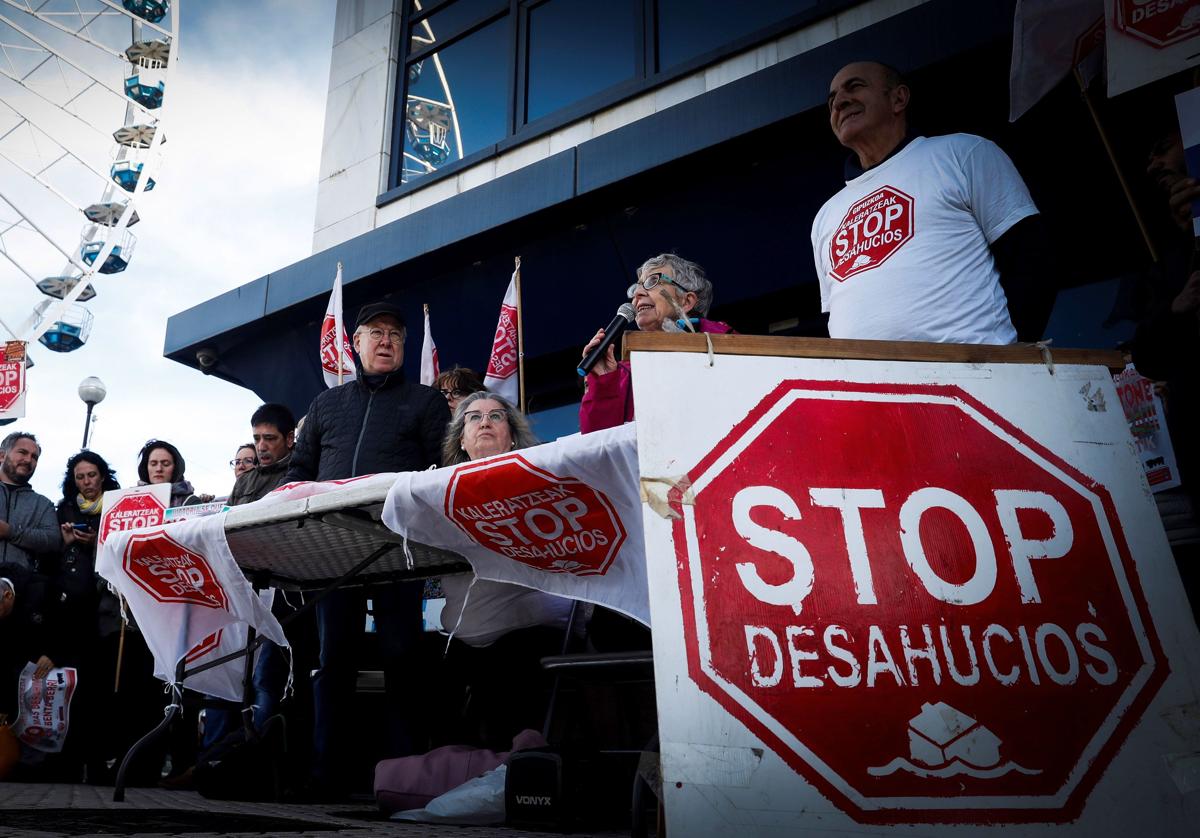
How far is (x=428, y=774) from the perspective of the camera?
2678 millimetres

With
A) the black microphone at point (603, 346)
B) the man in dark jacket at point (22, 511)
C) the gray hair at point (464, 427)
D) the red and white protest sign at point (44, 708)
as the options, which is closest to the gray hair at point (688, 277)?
the black microphone at point (603, 346)

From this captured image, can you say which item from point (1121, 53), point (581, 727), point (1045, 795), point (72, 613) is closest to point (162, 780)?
point (72, 613)

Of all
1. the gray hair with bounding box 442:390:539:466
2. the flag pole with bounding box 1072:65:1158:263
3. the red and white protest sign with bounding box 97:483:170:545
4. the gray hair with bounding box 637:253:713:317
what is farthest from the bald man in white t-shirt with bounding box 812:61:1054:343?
the red and white protest sign with bounding box 97:483:170:545

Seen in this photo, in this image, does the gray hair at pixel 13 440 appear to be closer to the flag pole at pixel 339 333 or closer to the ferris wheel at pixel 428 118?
the flag pole at pixel 339 333

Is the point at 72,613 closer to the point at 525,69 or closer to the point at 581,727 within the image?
the point at 581,727

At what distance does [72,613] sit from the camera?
16.7 feet

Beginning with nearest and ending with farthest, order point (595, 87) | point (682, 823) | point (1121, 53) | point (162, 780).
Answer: point (682, 823), point (1121, 53), point (162, 780), point (595, 87)

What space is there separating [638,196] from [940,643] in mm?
5458

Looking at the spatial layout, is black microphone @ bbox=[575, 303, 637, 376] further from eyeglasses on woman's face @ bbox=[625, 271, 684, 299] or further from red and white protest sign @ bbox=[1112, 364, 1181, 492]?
red and white protest sign @ bbox=[1112, 364, 1181, 492]

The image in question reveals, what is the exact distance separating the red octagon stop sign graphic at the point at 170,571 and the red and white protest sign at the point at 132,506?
3.84 feet

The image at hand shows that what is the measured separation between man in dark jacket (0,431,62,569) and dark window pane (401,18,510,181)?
4439 mm

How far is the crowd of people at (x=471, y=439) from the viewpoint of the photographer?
7.16 feet

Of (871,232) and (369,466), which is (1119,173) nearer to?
(871,232)

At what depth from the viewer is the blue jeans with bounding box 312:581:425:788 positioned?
321cm
